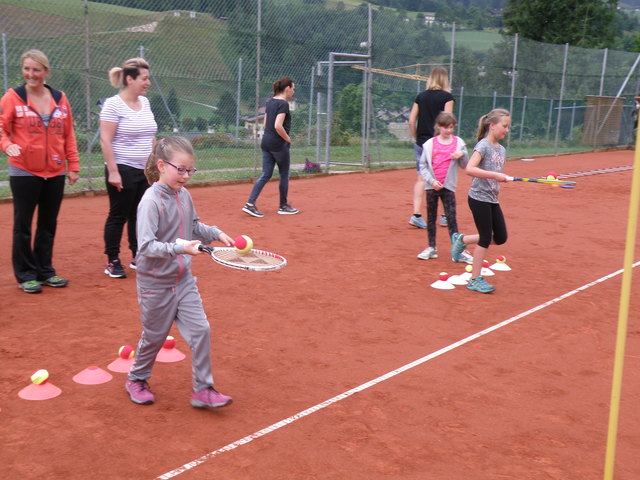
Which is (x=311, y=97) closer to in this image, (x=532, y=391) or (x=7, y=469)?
(x=532, y=391)

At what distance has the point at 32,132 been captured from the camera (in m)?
5.96

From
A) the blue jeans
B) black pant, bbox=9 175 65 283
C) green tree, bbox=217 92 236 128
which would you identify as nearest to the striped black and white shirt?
black pant, bbox=9 175 65 283

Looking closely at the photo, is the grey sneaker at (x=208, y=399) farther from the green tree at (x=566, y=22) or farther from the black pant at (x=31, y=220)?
the green tree at (x=566, y=22)

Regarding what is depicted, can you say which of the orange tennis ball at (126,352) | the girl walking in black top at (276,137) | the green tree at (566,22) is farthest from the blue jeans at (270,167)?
the green tree at (566,22)

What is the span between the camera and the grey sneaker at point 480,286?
6609mm

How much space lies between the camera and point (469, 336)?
542cm

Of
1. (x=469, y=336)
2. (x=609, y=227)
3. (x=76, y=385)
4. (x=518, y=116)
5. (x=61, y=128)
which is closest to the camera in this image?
(x=76, y=385)

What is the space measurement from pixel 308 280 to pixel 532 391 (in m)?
2.90

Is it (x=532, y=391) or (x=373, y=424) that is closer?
(x=373, y=424)

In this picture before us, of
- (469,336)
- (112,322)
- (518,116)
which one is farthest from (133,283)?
(518,116)

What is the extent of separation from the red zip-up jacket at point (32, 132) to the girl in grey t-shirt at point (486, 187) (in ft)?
12.1

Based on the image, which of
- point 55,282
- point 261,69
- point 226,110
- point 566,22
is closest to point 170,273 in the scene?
point 55,282

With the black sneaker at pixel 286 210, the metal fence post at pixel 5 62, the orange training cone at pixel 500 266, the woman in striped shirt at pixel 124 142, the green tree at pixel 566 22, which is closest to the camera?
the woman in striped shirt at pixel 124 142

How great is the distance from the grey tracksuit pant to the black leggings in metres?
3.35
